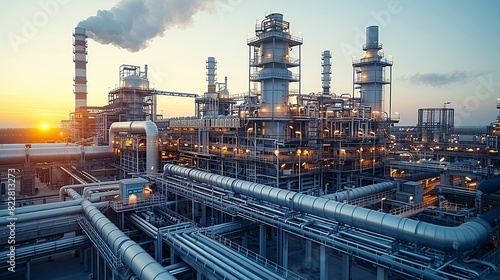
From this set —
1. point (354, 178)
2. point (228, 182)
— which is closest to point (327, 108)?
point (354, 178)

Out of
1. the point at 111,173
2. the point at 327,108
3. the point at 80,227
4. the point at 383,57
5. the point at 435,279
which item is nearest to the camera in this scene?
the point at 435,279

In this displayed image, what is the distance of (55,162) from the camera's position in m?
32.2

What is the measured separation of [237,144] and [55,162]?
19.6m

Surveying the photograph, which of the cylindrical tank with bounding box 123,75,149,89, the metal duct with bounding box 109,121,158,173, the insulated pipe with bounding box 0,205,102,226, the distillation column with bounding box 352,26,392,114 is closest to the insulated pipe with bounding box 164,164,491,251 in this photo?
the insulated pipe with bounding box 0,205,102,226

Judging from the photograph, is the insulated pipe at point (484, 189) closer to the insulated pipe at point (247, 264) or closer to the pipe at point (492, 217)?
the pipe at point (492, 217)

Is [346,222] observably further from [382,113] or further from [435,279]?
[382,113]

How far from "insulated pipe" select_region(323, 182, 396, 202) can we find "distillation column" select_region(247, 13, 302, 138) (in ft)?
27.9

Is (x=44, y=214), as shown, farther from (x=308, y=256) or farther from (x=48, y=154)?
(x=48, y=154)

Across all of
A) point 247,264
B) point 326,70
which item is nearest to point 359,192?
point 247,264

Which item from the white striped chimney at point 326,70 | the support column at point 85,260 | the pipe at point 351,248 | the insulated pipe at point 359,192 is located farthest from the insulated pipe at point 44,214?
the white striped chimney at point 326,70

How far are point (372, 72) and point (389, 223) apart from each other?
82.5ft

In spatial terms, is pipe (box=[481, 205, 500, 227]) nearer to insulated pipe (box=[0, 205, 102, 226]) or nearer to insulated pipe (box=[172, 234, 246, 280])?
insulated pipe (box=[172, 234, 246, 280])

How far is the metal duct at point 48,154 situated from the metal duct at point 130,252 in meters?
18.5

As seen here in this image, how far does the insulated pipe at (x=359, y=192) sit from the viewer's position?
730 inches
